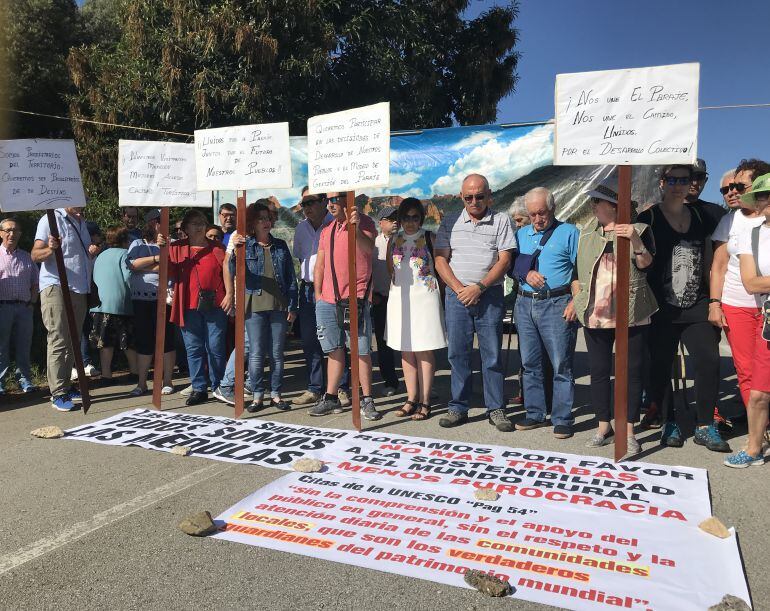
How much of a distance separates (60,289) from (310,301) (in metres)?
2.45

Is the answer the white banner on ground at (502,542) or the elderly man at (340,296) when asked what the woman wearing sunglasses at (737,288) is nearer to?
the white banner on ground at (502,542)

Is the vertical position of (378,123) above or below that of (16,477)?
above

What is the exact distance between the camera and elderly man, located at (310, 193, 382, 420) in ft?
19.0

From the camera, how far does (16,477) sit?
4.39m

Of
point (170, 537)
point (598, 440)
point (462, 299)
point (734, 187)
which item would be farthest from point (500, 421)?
point (170, 537)

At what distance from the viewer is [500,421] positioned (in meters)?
5.46

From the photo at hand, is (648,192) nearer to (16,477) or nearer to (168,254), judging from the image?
(168,254)

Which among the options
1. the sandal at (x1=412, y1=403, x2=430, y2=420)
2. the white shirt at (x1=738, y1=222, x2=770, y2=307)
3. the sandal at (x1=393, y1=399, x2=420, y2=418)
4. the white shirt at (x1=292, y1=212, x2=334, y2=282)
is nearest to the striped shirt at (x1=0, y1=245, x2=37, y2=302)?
the white shirt at (x1=292, y1=212, x2=334, y2=282)

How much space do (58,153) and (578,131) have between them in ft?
14.7

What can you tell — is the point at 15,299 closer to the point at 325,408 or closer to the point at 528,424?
the point at 325,408

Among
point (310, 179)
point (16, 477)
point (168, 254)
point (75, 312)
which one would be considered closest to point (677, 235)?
point (310, 179)

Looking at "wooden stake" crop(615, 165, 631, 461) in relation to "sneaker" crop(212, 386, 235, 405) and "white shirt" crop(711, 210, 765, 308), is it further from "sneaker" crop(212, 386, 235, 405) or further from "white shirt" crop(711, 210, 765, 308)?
"sneaker" crop(212, 386, 235, 405)

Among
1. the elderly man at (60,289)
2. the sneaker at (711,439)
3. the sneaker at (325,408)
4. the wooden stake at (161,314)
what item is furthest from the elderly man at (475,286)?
the elderly man at (60,289)

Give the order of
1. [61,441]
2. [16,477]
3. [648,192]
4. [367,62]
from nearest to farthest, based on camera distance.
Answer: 1. [16,477]
2. [61,441]
3. [648,192]
4. [367,62]
